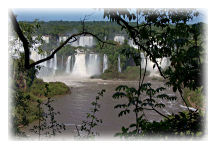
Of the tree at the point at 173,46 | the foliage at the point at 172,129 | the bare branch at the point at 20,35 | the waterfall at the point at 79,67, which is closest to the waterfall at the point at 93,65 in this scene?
the waterfall at the point at 79,67

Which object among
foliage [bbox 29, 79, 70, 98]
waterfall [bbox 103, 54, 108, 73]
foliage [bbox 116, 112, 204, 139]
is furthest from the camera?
waterfall [bbox 103, 54, 108, 73]

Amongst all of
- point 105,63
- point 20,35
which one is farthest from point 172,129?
point 105,63

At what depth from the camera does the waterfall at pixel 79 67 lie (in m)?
24.2

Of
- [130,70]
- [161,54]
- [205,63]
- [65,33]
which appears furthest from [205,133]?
[65,33]

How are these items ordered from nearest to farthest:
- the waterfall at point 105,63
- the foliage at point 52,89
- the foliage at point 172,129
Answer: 1. the foliage at point 172,129
2. the foliage at point 52,89
3. the waterfall at point 105,63

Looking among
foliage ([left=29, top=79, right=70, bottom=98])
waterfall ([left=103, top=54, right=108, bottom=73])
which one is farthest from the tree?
waterfall ([left=103, top=54, right=108, bottom=73])

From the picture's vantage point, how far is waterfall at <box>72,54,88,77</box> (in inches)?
953

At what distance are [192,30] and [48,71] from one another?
22737 mm

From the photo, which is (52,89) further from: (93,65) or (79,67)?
(93,65)

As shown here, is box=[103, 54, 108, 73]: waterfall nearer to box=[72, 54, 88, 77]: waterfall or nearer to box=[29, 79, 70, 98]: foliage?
box=[72, 54, 88, 77]: waterfall

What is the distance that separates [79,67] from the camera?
80.0 feet

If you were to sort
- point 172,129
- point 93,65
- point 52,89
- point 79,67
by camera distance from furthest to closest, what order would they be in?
point 93,65
point 79,67
point 52,89
point 172,129

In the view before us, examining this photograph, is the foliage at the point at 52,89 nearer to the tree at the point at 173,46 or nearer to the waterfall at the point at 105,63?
the waterfall at the point at 105,63

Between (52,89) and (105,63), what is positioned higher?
(105,63)
